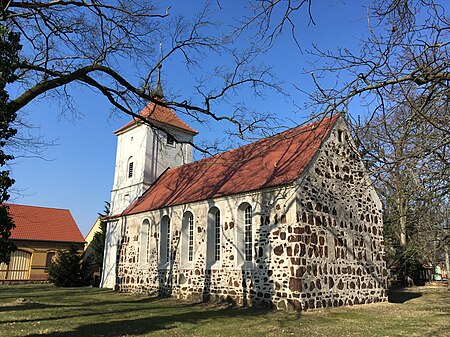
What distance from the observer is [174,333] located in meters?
8.52

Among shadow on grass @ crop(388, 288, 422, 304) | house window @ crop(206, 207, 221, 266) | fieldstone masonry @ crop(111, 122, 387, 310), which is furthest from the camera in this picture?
shadow on grass @ crop(388, 288, 422, 304)

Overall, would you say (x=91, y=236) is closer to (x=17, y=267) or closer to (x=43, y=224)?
(x=43, y=224)

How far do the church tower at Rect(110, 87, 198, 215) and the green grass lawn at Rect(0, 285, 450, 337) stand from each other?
35.9 ft

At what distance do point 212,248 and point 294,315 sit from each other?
520 cm

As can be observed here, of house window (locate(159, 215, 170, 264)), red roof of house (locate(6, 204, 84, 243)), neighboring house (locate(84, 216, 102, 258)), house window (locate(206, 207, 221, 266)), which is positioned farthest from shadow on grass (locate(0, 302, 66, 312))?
neighboring house (locate(84, 216, 102, 258))

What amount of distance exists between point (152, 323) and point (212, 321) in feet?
5.40

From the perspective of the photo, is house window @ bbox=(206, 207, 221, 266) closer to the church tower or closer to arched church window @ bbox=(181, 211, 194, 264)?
arched church window @ bbox=(181, 211, 194, 264)

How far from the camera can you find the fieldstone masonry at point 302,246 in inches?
492

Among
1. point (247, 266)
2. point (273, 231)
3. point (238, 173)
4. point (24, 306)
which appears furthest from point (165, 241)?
point (273, 231)

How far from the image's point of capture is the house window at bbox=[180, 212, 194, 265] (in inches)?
662

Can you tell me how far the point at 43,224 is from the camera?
112 feet

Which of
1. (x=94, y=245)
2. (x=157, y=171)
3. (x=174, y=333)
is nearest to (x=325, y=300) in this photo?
(x=174, y=333)

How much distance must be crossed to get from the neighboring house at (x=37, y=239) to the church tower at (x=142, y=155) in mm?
7296

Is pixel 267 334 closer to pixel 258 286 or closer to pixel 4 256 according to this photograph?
pixel 258 286
